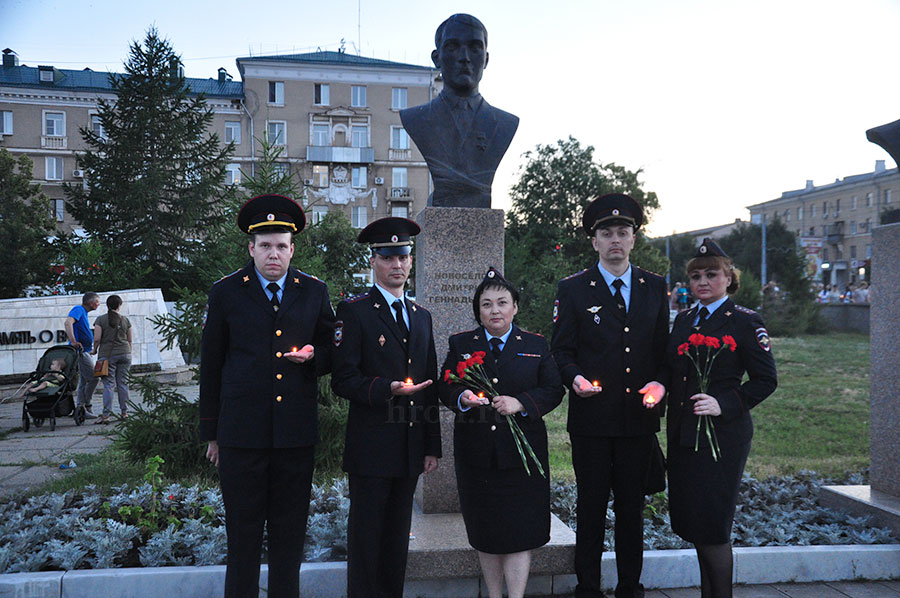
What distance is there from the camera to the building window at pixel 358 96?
45.9 metres

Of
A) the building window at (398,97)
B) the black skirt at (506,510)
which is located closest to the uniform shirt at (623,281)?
the black skirt at (506,510)

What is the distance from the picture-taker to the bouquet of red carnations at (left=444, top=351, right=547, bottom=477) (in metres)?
3.33

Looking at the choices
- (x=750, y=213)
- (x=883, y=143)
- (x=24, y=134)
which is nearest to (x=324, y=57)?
(x=24, y=134)

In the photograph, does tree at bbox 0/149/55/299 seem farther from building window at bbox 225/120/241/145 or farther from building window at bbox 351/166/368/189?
building window at bbox 351/166/368/189

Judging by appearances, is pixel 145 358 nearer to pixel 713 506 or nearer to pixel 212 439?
pixel 212 439

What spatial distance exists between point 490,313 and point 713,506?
58.8 inches

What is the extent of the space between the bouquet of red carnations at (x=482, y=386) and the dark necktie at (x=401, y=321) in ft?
1.01

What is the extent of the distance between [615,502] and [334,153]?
44.7 m

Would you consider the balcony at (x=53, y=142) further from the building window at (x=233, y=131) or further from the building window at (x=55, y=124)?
the building window at (x=233, y=131)

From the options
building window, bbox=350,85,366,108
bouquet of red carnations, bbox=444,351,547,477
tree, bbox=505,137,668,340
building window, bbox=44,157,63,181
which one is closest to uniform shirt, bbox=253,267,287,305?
bouquet of red carnations, bbox=444,351,547,477

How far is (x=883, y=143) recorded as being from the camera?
5242mm

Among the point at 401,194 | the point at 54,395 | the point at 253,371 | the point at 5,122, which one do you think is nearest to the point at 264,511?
the point at 253,371

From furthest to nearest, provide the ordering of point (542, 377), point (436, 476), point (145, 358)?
point (145, 358) → point (436, 476) → point (542, 377)

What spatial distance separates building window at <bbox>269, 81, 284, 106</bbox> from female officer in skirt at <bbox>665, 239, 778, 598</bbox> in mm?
45376
